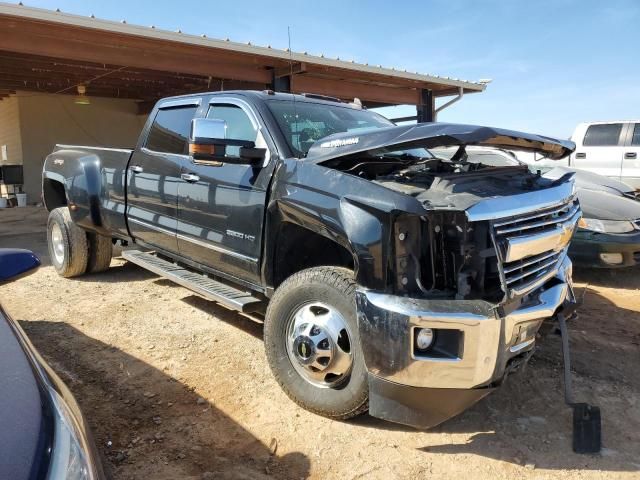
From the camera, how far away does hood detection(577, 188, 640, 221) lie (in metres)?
5.89

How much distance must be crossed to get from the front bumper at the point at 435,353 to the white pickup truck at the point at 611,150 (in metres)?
9.80

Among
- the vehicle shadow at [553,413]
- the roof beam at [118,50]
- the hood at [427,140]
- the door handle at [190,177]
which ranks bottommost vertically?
the vehicle shadow at [553,413]

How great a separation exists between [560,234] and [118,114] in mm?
17292

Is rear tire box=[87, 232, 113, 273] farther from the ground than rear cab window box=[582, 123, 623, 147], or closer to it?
closer to it

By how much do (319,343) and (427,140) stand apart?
4.18ft

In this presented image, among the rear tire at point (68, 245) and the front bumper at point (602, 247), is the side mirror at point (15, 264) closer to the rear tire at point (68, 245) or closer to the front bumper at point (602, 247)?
the rear tire at point (68, 245)

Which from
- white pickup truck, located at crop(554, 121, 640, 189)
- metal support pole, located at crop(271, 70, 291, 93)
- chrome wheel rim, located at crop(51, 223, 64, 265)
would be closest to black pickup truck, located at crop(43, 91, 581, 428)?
chrome wheel rim, located at crop(51, 223, 64, 265)

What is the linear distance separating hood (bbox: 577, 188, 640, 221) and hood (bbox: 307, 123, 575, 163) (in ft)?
9.65

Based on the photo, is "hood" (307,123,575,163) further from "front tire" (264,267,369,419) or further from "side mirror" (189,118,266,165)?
"front tire" (264,267,369,419)

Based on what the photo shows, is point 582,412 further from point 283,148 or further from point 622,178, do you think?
point 622,178

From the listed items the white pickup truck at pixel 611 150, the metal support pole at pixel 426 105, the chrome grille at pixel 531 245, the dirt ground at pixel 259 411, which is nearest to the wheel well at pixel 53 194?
the dirt ground at pixel 259 411

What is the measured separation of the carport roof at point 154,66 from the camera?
8773 mm

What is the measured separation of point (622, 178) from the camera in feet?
35.8

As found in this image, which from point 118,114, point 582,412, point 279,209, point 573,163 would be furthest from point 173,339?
point 118,114
